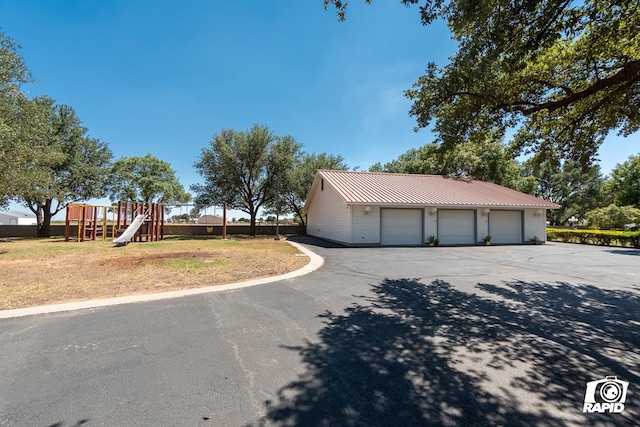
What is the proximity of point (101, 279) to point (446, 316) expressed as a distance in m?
7.53

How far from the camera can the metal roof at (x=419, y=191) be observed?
15633mm

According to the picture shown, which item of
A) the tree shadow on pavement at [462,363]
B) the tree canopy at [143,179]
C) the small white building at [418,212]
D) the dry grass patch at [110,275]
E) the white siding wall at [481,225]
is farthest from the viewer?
the tree canopy at [143,179]

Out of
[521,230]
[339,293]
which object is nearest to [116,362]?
[339,293]

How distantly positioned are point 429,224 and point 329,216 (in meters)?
6.20

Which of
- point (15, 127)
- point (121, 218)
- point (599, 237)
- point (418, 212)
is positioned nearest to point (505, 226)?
point (599, 237)

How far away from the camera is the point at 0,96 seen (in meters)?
12.1

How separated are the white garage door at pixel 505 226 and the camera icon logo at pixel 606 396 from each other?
16561 millimetres

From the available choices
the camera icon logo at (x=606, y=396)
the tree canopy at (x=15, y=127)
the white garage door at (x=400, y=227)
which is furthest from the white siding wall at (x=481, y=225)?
the tree canopy at (x=15, y=127)

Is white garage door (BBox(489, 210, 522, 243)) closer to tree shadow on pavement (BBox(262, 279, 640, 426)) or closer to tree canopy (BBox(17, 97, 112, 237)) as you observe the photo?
tree shadow on pavement (BBox(262, 279, 640, 426))

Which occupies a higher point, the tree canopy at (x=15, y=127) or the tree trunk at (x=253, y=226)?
the tree canopy at (x=15, y=127)

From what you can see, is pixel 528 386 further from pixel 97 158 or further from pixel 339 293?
pixel 97 158

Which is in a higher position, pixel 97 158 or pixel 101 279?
pixel 97 158

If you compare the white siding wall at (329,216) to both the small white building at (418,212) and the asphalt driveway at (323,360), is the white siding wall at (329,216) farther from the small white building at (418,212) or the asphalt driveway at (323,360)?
the asphalt driveway at (323,360)

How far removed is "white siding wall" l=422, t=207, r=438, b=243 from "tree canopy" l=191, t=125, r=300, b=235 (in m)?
12.2
